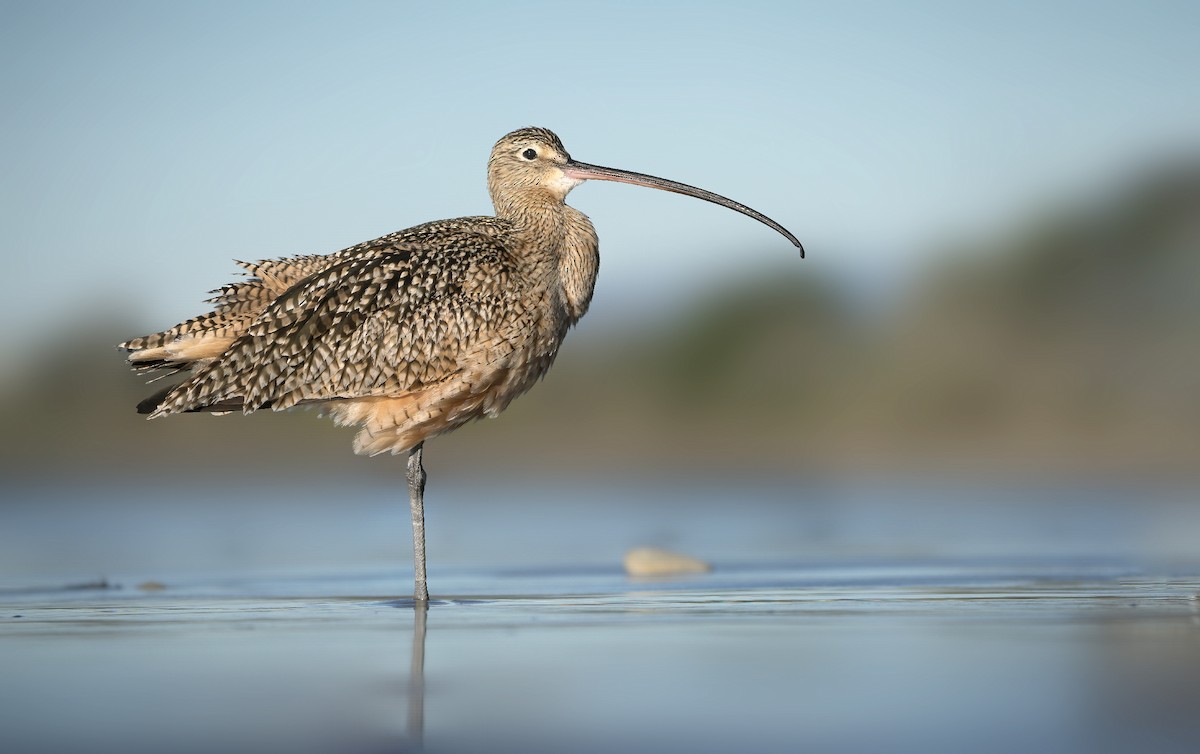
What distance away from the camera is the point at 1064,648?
6328 mm

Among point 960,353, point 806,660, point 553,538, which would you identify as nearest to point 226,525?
point 553,538

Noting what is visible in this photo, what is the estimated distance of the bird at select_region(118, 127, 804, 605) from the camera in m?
9.17

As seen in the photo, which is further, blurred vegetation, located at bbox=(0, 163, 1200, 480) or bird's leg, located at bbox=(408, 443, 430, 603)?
blurred vegetation, located at bbox=(0, 163, 1200, 480)

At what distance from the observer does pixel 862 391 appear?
2709 cm

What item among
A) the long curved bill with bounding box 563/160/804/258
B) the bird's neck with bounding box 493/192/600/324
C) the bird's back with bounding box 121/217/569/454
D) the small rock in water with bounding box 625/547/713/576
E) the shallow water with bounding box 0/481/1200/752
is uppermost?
the long curved bill with bounding box 563/160/804/258

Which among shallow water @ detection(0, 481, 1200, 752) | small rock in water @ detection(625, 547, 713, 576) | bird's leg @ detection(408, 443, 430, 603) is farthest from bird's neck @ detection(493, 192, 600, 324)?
shallow water @ detection(0, 481, 1200, 752)

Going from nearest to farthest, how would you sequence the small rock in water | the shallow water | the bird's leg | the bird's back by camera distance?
the shallow water → the bird's leg → the bird's back → the small rock in water

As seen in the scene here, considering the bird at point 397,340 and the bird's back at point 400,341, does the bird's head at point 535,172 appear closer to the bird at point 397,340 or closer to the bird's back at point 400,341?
the bird at point 397,340

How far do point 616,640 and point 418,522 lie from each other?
9.10 feet

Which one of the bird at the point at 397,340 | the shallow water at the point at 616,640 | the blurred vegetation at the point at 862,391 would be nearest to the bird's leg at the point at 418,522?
the bird at the point at 397,340

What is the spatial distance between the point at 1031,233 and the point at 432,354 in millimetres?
22026

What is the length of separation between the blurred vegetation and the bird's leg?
10.9 meters

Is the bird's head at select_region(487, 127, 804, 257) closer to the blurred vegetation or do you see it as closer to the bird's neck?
the bird's neck

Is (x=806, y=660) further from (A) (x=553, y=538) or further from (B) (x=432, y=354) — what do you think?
(A) (x=553, y=538)
